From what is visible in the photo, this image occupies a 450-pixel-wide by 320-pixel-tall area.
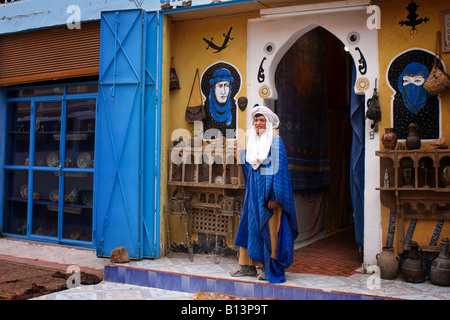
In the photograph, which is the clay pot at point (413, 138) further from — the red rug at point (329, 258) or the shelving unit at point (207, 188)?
the shelving unit at point (207, 188)

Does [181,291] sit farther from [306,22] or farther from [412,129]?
[306,22]

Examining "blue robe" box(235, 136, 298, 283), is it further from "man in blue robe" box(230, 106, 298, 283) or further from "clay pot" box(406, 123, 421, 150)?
"clay pot" box(406, 123, 421, 150)

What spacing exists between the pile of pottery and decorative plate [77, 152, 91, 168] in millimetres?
4376

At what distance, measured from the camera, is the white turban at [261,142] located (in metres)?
4.72

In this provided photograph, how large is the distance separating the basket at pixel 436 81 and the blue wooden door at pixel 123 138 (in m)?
3.30

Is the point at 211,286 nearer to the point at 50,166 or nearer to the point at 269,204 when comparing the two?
the point at 269,204

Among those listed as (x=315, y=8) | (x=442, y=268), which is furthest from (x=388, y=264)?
(x=315, y=8)

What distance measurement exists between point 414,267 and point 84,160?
4.84 m

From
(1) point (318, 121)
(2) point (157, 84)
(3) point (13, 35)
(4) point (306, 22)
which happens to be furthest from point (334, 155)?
(3) point (13, 35)

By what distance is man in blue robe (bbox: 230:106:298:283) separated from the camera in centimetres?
465

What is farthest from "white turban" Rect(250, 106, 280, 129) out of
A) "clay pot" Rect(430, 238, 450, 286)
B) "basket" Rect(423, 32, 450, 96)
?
"clay pot" Rect(430, 238, 450, 286)

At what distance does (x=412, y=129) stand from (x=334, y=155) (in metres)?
2.94

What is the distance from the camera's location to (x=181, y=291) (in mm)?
4836
